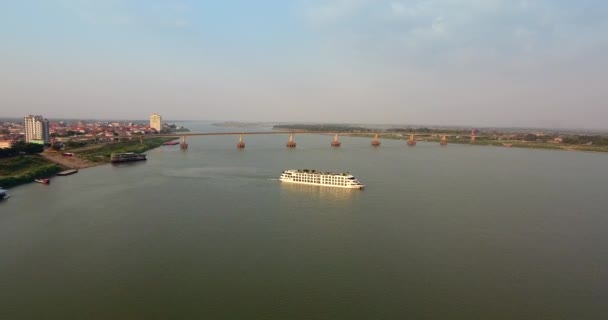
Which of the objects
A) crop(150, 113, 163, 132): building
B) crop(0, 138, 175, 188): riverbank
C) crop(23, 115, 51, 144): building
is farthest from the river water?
crop(150, 113, 163, 132): building

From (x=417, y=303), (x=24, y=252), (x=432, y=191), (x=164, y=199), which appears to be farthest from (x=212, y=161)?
(x=417, y=303)

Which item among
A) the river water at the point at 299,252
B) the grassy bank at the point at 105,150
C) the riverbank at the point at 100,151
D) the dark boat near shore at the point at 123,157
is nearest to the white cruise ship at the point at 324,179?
the river water at the point at 299,252

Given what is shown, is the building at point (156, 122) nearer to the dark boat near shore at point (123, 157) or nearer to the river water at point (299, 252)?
the dark boat near shore at point (123, 157)

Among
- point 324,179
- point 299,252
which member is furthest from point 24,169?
point 299,252

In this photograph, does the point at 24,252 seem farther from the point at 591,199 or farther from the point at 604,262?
the point at 591,199

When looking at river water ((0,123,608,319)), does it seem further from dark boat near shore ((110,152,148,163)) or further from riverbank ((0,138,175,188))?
dark boat near shore ((110,152,148,163))
